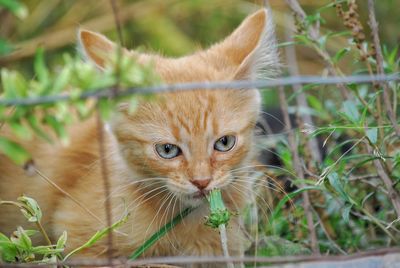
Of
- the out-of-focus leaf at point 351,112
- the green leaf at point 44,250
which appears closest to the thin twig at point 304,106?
the out-of-focus leaf at point 351,112

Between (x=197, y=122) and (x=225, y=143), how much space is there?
0.14 meters

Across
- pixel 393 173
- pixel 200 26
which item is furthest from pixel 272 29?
pixel 200 26

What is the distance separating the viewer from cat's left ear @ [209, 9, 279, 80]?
2.74 metres

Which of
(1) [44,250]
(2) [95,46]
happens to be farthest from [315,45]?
(1) [44,250]

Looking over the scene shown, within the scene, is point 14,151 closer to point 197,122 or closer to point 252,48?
point 197,122

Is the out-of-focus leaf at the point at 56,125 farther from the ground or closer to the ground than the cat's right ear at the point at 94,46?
closer to the ground

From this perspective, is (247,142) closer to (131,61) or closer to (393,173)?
(393,173)

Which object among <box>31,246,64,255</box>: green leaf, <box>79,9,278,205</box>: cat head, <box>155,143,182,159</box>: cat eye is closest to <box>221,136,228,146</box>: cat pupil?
<box>79,9,278,205</box>: cat head

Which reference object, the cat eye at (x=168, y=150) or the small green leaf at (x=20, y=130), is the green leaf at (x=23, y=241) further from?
the small green leaf at (x=20, y=130)

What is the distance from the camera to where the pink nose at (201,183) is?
2.47 metres

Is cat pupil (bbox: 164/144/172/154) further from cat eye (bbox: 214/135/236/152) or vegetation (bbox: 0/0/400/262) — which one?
vegetation (bbox: 0/0/400/262)

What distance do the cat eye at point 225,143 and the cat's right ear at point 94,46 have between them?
487 millimetres

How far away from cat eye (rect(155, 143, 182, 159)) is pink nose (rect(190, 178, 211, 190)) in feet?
0.44

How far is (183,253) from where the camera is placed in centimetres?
279
